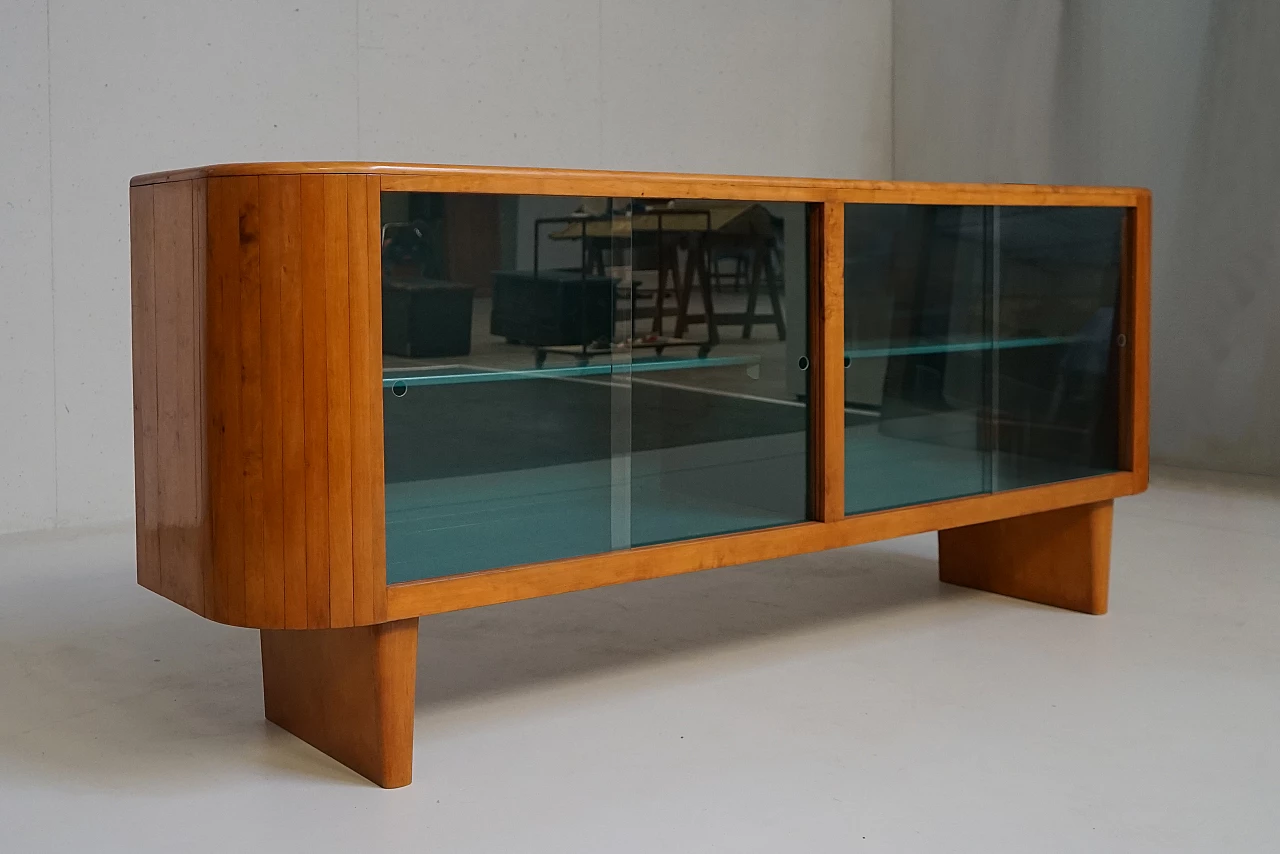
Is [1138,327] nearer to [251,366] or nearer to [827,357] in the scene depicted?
[827,357]

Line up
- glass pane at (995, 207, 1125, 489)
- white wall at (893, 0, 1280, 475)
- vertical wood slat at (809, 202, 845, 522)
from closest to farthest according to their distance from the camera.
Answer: vertical wood slat at (809, 202, 845, 522) < glass pane at (995, 207, 1125, 489) < white wall at (893, 0, 1280, 475)

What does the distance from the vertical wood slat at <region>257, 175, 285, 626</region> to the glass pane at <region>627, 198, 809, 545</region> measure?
0.64 meters

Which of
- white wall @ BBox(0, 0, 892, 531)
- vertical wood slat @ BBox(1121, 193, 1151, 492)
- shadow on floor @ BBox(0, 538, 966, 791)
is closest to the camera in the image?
shadow on floor @ BBox(0, 538, 966, 791)

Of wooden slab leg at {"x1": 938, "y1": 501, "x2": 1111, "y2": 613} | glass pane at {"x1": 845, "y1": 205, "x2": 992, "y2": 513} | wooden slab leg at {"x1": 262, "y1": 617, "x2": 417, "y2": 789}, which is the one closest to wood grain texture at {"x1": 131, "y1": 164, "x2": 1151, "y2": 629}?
wooden slab leg at {"x1": 262, "y1": 617, "x2": 417, "y2": 789}

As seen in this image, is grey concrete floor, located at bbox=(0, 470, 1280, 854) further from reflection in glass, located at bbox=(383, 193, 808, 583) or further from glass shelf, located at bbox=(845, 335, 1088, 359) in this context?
glass shelf, located at bbox=(845, 335, 1088, 359)

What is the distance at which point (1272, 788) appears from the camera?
6.85 ft

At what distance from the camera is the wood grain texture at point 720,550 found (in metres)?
2.10

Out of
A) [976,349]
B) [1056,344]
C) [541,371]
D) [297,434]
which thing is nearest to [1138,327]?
[1056,344]

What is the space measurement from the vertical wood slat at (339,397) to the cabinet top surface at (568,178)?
2.4 inches

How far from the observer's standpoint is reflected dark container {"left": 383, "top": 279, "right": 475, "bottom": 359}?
2.03 m

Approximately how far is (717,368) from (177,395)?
37.4 inches

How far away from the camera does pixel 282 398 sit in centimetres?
194

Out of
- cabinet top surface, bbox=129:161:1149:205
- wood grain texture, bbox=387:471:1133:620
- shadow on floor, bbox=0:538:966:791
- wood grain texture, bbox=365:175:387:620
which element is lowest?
shadow on floor, bbox=0:538:966:791

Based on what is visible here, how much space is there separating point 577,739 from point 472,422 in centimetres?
58
